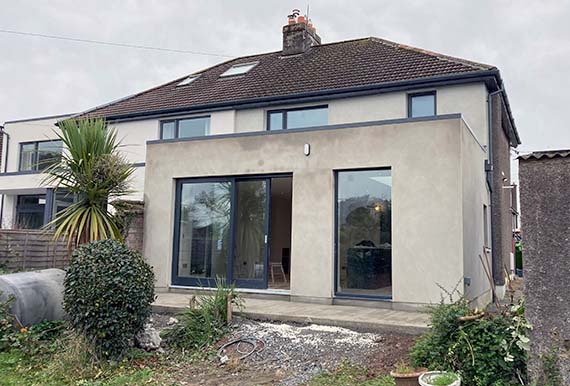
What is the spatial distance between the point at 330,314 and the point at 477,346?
3.24m

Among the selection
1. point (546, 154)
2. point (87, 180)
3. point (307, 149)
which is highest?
point (307, 149)

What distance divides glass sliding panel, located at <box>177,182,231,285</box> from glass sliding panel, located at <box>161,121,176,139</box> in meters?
5.57

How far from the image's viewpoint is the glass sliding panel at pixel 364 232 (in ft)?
28.9

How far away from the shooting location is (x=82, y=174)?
8.41m

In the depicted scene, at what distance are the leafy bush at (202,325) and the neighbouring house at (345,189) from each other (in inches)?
94.3

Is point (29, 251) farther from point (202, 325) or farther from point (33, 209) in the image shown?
point (33, 209)

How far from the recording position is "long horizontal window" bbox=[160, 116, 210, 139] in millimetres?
15475

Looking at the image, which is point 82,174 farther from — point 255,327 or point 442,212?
point 442,212

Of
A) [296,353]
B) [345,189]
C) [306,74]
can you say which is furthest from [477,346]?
[306,74]

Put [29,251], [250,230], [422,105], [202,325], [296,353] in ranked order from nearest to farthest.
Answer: [296,353] < [202,325] < [250,230] < [29,251] < [422,105]

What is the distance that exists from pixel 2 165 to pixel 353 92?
19.4m

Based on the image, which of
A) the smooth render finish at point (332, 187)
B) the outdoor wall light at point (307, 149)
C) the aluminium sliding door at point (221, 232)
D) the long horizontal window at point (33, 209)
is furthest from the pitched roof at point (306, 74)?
the long horizontal window at point (33, 209)

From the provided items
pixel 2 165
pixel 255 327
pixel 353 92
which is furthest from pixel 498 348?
Result: pixel 2 165

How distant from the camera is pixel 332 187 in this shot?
9.32 m
